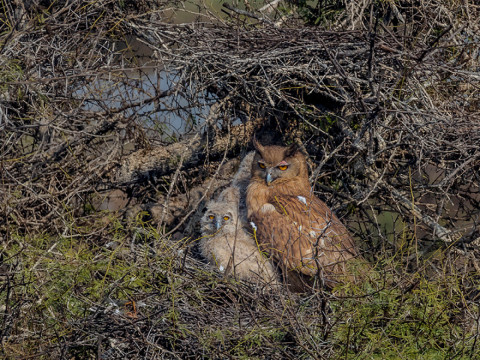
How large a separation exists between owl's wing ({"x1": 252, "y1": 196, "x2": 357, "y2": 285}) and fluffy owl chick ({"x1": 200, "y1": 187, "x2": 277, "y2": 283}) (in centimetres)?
11

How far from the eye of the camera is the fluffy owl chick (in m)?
4.12

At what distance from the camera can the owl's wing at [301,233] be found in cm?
400

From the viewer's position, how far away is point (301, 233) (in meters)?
4.14

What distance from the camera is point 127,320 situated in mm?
3158

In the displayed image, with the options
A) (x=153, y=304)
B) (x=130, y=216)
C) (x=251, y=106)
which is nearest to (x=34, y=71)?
(x=130, y=216)

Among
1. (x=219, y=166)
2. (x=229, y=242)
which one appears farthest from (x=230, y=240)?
(x=219, y=166)

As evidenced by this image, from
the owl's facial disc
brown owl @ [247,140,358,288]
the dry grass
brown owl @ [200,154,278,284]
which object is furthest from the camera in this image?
the owl's facial disc

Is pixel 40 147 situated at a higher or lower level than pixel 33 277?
higher

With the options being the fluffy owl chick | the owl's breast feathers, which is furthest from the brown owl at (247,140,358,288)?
the fluffy owl chick

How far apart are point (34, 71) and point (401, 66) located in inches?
105

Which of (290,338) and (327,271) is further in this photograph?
(327,271)

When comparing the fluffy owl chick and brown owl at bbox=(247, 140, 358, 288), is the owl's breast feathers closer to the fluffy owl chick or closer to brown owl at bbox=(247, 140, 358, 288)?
brown owl at bbox=(247, 140, 358, 288)

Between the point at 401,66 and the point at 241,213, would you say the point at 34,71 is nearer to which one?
the point at 241,213

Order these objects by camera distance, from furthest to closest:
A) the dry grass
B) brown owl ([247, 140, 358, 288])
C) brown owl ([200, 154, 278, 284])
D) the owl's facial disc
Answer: the owl's facial disc, brown owl ([200, 154, 278, 284]), brown owl ([247, 140, 358, 288]), the dry grass
